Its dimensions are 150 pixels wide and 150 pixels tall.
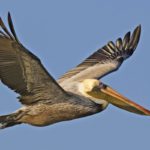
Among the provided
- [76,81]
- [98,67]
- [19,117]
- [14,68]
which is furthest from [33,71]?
Answer: [98,67]

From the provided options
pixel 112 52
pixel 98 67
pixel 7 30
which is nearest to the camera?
pixel 7 30

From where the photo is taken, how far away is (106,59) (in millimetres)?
16719

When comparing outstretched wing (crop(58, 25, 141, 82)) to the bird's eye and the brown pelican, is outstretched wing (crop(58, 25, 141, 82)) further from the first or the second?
the bird's eye

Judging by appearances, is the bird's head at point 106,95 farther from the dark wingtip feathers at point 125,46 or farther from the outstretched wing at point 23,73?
the dark wingtip feathers at point 125,46

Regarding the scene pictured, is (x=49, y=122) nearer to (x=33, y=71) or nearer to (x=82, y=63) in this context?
(x=33, y=71)

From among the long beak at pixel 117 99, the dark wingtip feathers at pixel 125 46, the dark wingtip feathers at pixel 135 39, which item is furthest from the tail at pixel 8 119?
the dark wingtip feathers at pixel 135 39

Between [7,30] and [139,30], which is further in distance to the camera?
[139,30]

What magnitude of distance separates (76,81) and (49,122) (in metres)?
1.76

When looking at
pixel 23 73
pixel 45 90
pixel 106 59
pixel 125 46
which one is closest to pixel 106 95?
pixel 45 90

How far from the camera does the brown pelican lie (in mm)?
11680

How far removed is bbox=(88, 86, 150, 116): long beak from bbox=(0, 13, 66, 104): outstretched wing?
162 centimetres

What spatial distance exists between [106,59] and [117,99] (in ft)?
9.52

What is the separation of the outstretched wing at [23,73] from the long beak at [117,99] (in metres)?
1.62

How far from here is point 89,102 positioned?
43.3ft
